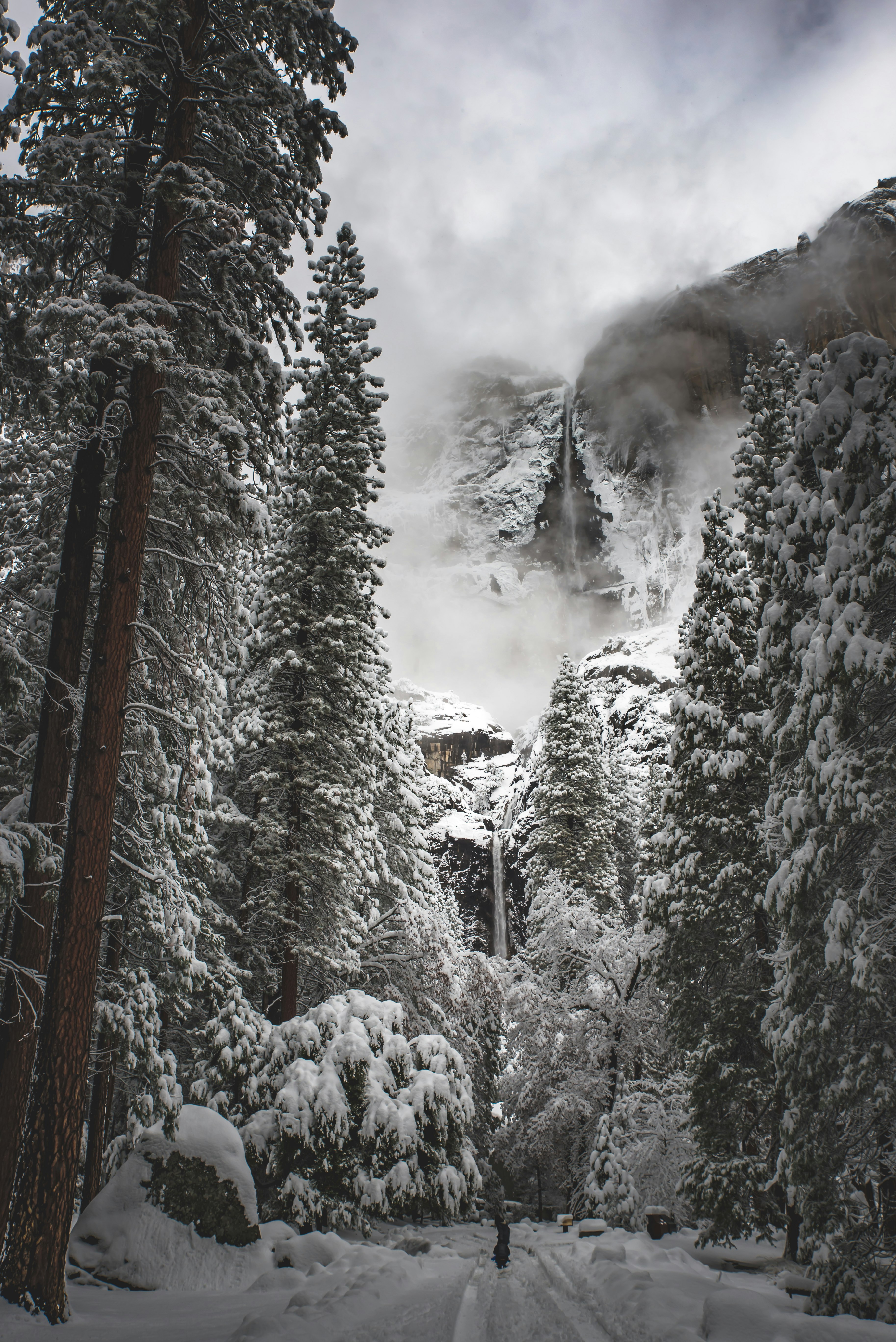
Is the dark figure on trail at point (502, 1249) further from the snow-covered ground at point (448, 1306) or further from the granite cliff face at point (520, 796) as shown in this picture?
the granite cliff face at point (520, 796)

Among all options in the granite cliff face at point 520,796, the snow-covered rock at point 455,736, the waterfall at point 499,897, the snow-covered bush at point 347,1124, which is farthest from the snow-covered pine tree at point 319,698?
the snow-covered rock at point 455,736

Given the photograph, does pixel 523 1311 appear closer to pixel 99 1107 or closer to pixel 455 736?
pixel 99 1107

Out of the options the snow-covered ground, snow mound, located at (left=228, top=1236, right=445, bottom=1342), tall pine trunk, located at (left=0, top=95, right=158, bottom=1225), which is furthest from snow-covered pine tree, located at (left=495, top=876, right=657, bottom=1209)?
tall pine trunk, located at (left=0, top=95, right=158, bottom=1225)

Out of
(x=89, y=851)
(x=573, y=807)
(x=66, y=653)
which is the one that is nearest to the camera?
(x=89, y=851)

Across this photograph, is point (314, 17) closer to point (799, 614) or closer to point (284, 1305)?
point (799, 614)

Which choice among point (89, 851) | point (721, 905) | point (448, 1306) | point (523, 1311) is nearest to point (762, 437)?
point (721, 905)

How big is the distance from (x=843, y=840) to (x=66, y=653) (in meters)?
8.52

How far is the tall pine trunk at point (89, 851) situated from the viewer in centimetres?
504

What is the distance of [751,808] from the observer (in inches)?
519

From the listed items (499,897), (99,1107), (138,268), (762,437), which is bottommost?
(99,1107)

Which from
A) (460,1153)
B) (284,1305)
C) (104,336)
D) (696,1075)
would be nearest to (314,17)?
(104,336)

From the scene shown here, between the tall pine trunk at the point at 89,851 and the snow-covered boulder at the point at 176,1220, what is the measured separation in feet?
5.90

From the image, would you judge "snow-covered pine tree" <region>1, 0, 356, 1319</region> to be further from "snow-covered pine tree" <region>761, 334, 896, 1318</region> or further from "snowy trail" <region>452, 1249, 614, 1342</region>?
"snow-covered pine tree" <region>761, 334, 896, 1318</region>

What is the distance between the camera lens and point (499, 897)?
61.2 m
